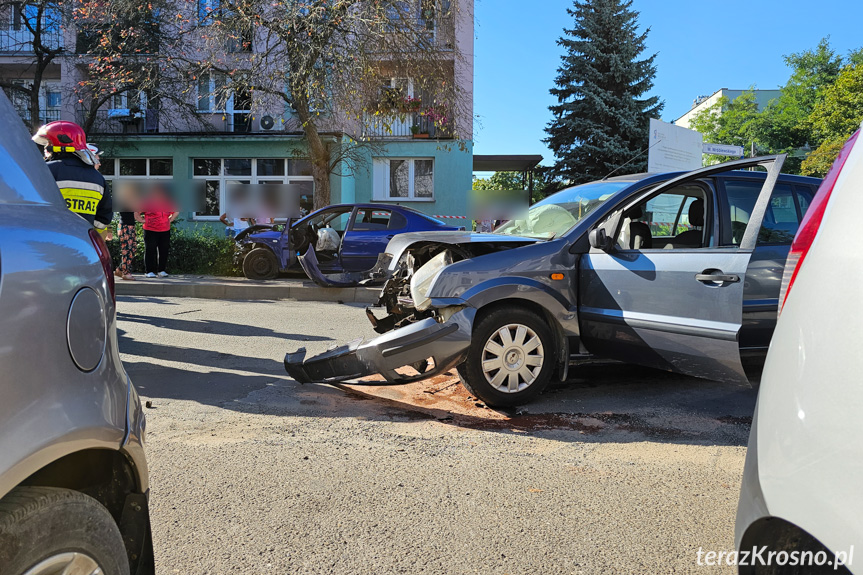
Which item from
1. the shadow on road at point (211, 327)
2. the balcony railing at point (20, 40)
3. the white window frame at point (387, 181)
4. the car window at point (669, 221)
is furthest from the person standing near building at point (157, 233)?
the balcony railing at point (20, 40)

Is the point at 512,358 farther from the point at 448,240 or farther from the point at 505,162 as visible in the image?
the point at 505,162

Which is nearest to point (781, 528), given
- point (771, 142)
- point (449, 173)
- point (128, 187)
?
point (128, 187)

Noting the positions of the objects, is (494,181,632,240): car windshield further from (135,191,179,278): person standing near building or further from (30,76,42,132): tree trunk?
(30,76,42,132): tree trunk

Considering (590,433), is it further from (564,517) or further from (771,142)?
(771,142)

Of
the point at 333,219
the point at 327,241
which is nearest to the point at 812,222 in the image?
the point at 327,241

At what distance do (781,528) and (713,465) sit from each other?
7.57 ft

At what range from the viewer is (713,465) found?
11.3 ft

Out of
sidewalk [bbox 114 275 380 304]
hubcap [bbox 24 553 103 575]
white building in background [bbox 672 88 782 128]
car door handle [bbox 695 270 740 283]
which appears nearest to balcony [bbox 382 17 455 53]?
sidewalk [bbox 114 275 380 304]

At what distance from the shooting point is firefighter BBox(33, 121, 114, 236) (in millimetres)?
4949

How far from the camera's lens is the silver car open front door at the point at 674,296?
397cm

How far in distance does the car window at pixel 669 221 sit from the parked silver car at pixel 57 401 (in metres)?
3.59

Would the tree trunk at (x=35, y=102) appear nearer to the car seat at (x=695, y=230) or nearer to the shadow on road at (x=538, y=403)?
the shadow on road at (x=538, y=403)

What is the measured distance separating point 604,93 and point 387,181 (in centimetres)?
1124

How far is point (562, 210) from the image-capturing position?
525cm
